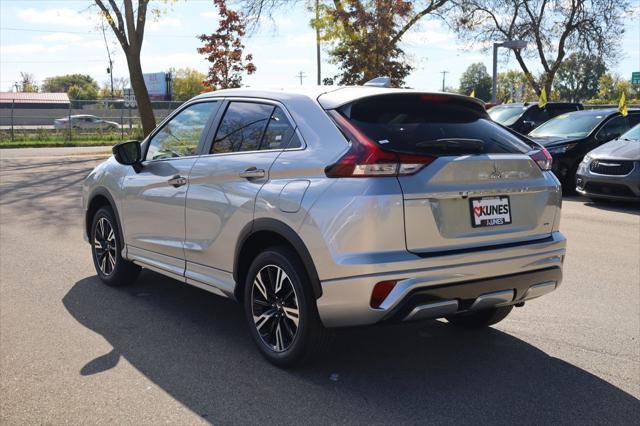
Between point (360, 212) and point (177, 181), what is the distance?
6.41 feet

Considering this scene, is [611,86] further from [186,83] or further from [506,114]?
[506,114]

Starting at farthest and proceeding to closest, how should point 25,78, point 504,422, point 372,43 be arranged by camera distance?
point 25,78 < point 372,43 < point 504,422

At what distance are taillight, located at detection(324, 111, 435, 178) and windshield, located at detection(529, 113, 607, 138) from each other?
38.1 ft

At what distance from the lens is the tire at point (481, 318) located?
487 cm

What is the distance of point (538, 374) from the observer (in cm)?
411

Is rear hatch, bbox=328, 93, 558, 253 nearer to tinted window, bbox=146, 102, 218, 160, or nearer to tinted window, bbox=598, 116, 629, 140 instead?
tinted window, bbox=146, 102, 218, 160

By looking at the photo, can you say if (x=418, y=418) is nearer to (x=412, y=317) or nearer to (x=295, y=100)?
(x=412, y=317)

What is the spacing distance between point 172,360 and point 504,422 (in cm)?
207

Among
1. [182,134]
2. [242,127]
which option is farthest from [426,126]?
[182,134]

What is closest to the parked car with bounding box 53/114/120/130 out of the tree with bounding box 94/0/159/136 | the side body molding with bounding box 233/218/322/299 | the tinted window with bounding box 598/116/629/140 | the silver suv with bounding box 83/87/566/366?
the tree with bounding box 94/0/159/136

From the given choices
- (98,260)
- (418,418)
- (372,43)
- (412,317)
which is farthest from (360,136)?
(372,43)

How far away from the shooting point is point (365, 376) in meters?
4.10

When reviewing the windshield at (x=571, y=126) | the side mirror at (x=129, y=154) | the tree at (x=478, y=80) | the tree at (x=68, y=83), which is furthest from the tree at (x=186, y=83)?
the side mirror at (x=129, y=154)

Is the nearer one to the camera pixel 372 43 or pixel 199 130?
pixel 199 130
